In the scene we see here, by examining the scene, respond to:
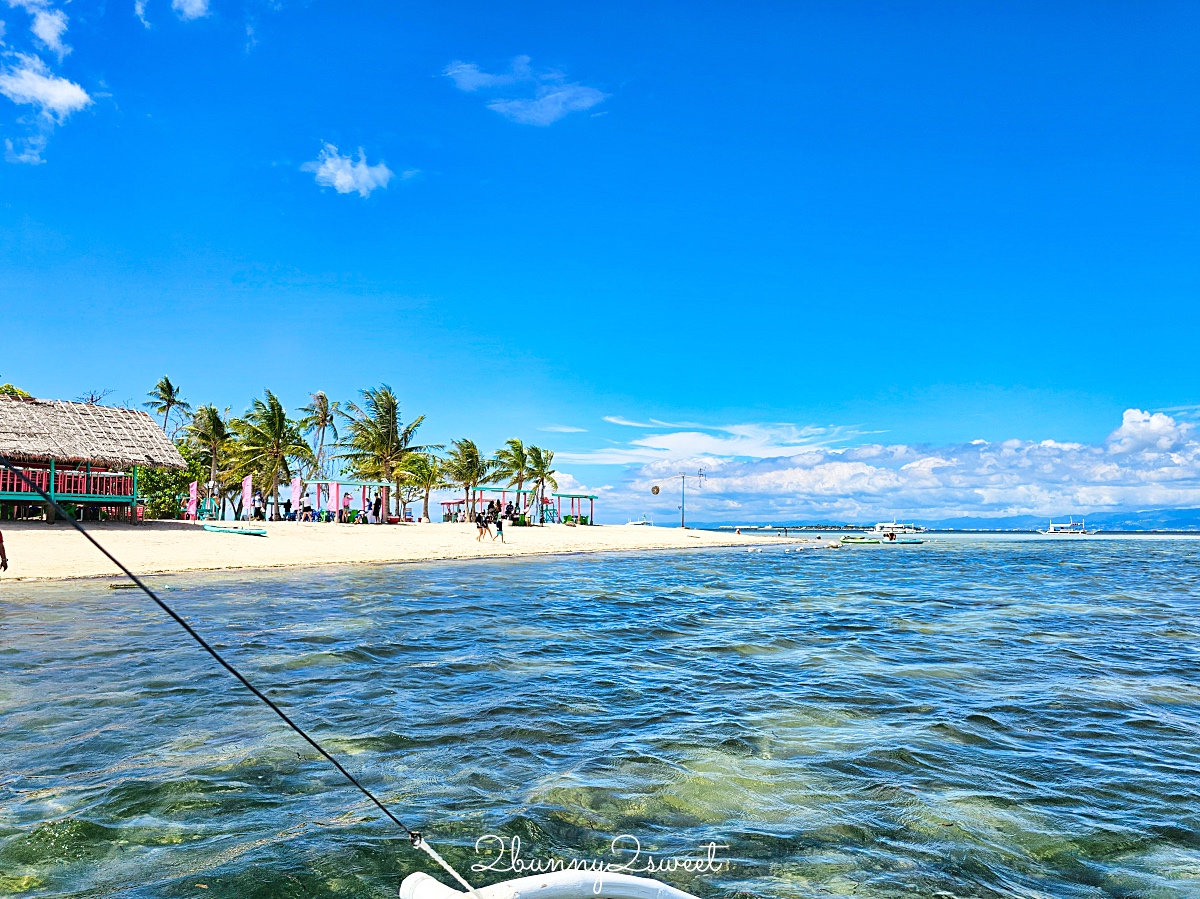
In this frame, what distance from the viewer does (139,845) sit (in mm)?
4285

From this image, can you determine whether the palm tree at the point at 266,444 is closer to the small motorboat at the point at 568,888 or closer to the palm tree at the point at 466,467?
the palm tree at the point at 466,467

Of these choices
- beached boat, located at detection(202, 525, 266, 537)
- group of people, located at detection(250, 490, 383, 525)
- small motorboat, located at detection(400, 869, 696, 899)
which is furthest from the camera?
group of people, located at detection(250, 490, 383, 525)

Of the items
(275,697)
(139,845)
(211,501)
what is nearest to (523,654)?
(275,697)

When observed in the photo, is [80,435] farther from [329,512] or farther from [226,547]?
[329,512]

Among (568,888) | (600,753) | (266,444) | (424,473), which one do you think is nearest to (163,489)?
(266,444)

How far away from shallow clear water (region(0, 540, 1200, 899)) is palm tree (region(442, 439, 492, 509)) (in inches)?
1738

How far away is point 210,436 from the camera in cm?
4906

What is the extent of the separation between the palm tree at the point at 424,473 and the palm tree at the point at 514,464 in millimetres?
4492

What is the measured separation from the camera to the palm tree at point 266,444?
4703cm

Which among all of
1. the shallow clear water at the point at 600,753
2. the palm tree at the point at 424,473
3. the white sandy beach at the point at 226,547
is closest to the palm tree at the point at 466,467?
the palm tree at the point at 424,473

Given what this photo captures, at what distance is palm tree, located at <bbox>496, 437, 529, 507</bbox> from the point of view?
194 feet

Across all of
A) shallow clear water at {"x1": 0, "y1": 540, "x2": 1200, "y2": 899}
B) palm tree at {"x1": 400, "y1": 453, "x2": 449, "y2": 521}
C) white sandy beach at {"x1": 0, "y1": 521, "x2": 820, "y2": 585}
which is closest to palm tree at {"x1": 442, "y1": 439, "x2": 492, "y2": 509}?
palm tree at {"x1": 400, "y1": 453, "x2": 449, "y2": 521}

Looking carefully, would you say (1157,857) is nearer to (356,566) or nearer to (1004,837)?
(1004,837)

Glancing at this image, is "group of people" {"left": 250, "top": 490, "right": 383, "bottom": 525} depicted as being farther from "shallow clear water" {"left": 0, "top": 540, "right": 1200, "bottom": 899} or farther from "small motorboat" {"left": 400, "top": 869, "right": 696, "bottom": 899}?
"small motorboat" {"left": 400, "top": 869, "right": 696, "bottom": 899}
